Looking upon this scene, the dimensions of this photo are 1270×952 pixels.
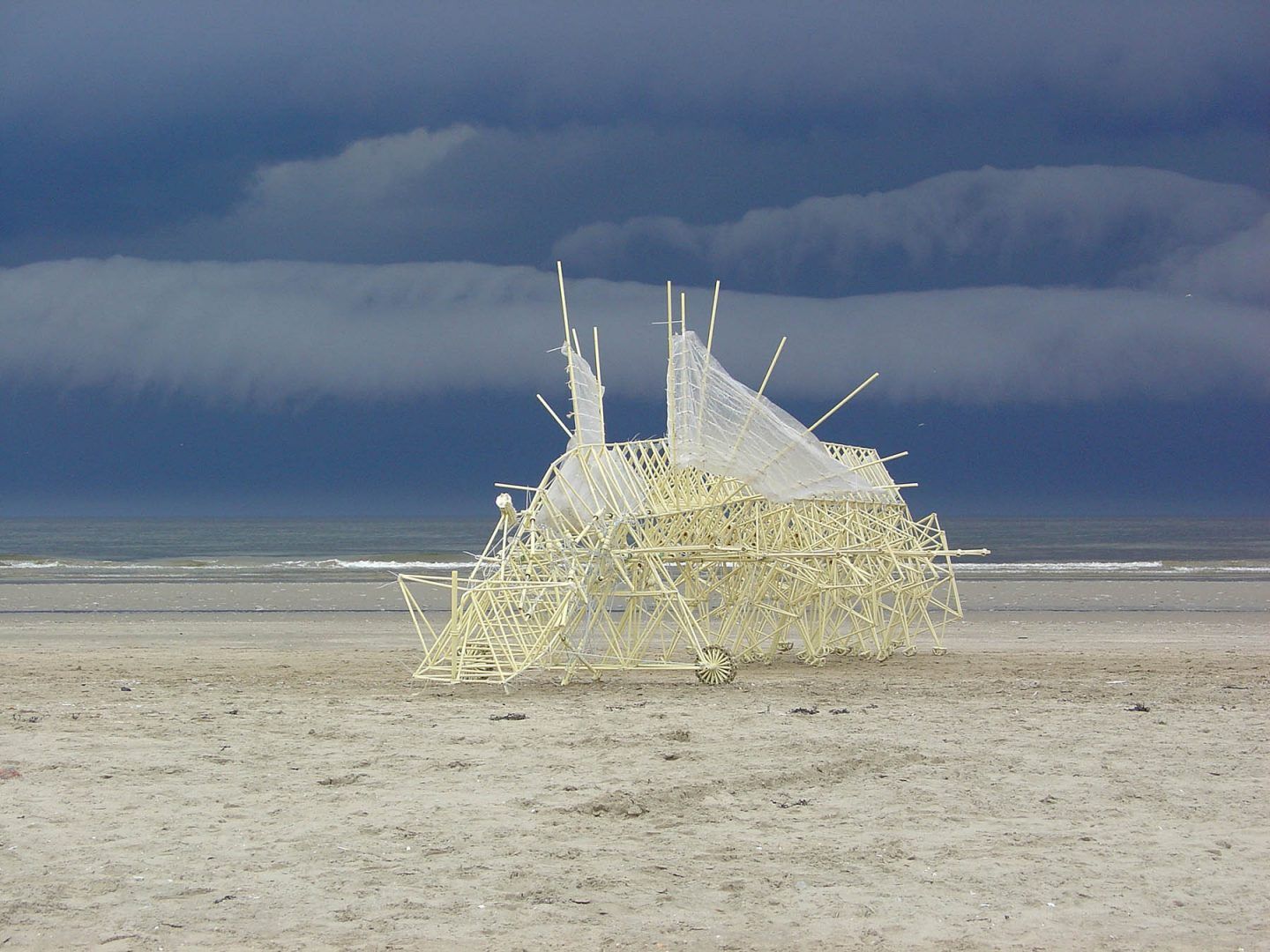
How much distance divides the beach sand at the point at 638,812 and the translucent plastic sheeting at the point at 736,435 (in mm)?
2236

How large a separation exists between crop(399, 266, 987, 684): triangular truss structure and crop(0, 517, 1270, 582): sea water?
33.7 ft

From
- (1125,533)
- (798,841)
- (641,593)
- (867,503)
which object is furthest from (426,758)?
(1125,533)

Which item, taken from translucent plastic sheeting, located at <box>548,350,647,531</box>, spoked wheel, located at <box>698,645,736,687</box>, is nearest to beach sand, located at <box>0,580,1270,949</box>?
spoked wheel, located at <box>698,645,736,687</box>

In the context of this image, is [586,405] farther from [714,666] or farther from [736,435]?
[714,666]

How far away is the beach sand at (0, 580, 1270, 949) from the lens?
20.1 ft

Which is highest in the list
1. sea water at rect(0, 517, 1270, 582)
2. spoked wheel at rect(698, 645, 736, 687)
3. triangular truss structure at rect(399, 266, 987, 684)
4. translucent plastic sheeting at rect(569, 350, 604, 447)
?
translucent plastic sheeting at rect(569, 350, 604, 447)

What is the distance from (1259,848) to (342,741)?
21.4 feet

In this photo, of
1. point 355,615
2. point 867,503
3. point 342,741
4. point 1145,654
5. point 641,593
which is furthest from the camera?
point 355,615

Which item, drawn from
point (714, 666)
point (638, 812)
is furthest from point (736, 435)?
point (638, 812)

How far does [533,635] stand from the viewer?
553 inches

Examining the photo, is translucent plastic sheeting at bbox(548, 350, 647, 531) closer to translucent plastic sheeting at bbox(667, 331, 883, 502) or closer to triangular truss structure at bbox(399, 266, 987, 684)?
triangular truss structure at bbox(399, 266, 987, 684)

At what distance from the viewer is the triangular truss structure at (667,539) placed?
13648 mm

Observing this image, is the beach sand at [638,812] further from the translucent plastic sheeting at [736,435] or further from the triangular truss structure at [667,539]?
the translucent plastic sheeting at [736,435]

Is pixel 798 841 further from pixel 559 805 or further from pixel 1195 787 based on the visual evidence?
pixel 1195 787
